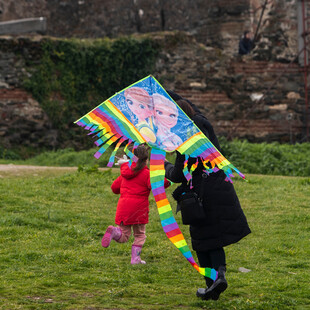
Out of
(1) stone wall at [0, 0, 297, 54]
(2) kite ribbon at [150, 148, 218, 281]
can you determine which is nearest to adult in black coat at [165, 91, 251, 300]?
(2) kite ribbon at [150, 148, 218, 281]

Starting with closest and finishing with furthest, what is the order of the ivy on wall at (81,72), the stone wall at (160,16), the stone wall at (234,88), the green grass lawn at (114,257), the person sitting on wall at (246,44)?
the green grass lawn at (114,257)
the ivy on wall at (81,72)
the stone wall at (234,88)
the person sitting on wall at (246,44)
the stone wall at (160,16)

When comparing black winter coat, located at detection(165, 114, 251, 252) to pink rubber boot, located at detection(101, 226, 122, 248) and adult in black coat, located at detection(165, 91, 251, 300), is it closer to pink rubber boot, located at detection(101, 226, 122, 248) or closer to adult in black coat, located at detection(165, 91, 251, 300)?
adult in black coat, located at detection(165, 91, 251, 300)

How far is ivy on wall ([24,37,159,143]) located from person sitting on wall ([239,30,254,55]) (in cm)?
245

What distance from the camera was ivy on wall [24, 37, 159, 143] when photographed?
56.2 feet

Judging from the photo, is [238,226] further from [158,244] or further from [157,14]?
[157,14]

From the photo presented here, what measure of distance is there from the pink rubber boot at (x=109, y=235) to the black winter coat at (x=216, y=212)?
1280mm

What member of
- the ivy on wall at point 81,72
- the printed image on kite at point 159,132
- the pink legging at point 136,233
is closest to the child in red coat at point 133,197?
the pink legging at point 136,233

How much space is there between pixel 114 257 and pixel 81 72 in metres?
10.6

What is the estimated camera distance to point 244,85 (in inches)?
716

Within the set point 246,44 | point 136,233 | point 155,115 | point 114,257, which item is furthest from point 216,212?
point 246,44

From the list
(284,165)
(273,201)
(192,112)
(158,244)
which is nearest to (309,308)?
(192,112)

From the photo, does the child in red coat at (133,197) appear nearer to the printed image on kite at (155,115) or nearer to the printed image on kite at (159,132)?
the printed image on kite at (159,132)

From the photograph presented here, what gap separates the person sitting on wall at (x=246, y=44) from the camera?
61.8 ft

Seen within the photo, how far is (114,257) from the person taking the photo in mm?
7547
